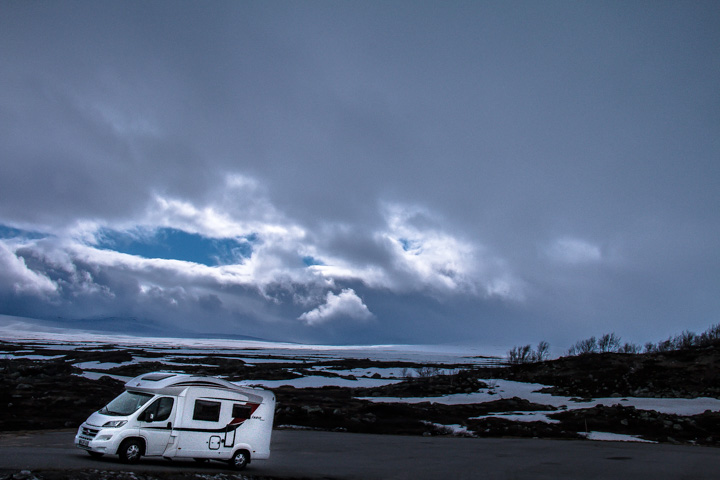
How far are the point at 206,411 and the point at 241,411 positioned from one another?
1.23 metres

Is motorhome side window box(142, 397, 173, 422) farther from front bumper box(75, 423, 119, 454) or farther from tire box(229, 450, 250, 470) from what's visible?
tire box(229, 450, 250, 470)

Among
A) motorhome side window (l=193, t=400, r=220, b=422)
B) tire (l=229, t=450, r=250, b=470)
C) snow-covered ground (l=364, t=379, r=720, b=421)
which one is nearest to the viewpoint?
motorhome side window (l=193, t=400, r=220, b=422)

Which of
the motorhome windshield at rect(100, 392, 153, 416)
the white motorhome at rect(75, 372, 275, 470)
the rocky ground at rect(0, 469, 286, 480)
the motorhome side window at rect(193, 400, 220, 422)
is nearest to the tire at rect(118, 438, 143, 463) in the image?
the white motorhome at rect(75, 372, 275, 470)

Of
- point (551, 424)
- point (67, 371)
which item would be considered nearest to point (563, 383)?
point (551, 424)

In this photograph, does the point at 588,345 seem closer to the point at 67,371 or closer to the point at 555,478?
the point at 67,371

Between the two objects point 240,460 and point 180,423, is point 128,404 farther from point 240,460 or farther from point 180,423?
point 240,460

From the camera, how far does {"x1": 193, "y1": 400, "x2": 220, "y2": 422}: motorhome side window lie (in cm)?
1573

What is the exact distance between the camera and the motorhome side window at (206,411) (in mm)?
15727

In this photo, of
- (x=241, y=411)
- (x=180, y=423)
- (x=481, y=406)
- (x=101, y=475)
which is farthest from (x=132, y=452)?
(x=481, y=406)

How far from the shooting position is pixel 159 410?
15227 mm

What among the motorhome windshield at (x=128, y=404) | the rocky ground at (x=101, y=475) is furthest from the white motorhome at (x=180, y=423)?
the rocky ground at (x=101, y=475)

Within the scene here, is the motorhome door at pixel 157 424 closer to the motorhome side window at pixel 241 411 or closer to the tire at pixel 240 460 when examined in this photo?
the motorhome side window at pixel 241 411

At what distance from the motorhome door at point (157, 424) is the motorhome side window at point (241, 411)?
2014mm

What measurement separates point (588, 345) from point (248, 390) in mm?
189276
